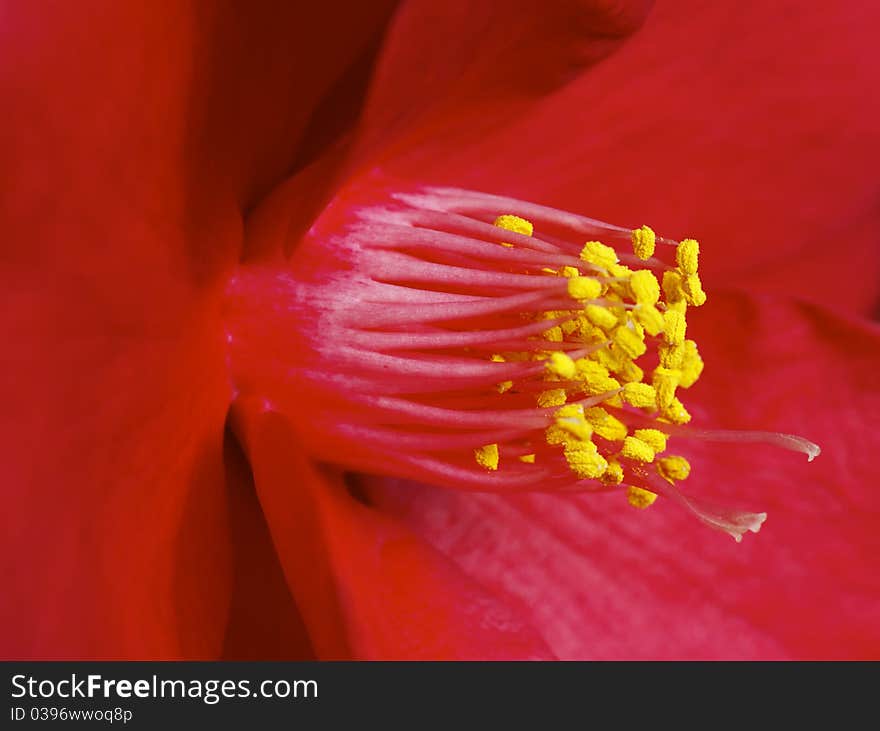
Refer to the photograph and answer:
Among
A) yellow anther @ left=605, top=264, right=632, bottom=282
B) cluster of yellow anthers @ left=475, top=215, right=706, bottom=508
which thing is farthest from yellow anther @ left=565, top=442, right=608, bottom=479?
yellow anther @ left=605, top=264, right=632, bottom=282

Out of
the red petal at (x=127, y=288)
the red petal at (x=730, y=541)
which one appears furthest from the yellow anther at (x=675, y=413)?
the red petal at (x=127, y=288)

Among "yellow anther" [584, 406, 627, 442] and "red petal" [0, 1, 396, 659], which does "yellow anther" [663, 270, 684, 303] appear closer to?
"yellow anther" [584, 406, 627, 442]

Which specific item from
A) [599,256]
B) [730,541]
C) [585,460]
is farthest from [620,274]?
[730,541]

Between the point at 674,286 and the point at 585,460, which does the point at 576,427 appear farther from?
the point at 674,286

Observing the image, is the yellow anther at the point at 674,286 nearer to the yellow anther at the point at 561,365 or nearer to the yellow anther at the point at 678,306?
the yellow anther at the point at 678,306

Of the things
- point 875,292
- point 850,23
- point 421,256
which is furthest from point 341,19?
point 875,292

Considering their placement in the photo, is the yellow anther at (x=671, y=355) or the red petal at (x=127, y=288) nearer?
the red petal at (x=127, y=288)

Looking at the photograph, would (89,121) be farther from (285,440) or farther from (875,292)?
(875,292)
